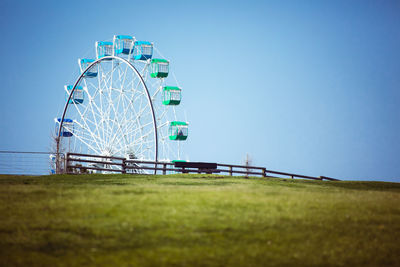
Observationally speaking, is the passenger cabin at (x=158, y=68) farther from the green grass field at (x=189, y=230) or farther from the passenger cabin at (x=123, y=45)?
the green grass field at (x=189, y=230)

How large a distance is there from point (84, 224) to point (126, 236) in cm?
130

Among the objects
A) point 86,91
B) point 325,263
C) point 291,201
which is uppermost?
point 86,91

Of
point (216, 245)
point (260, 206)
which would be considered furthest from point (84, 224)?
point (260, 206)

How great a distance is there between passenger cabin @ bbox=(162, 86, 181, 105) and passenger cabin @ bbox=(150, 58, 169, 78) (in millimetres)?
1326

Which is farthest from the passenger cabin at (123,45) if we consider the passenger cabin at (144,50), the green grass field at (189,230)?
the green grass field at (189,230)

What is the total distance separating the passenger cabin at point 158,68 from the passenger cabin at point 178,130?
4.55 m

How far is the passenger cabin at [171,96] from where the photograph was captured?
43.1 metres

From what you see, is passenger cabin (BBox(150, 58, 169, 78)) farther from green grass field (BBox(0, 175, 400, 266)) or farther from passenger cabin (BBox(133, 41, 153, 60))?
green grass field (BBox(0, 175, 400, 266))

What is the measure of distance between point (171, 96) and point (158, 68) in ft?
9.28

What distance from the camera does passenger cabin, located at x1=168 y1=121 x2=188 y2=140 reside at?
139ft

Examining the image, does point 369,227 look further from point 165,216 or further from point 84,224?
point 84,224

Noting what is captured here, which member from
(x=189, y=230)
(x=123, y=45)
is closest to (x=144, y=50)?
(x=123, y=45)

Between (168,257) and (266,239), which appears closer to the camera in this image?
(168,257)

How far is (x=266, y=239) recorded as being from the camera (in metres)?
11.2
